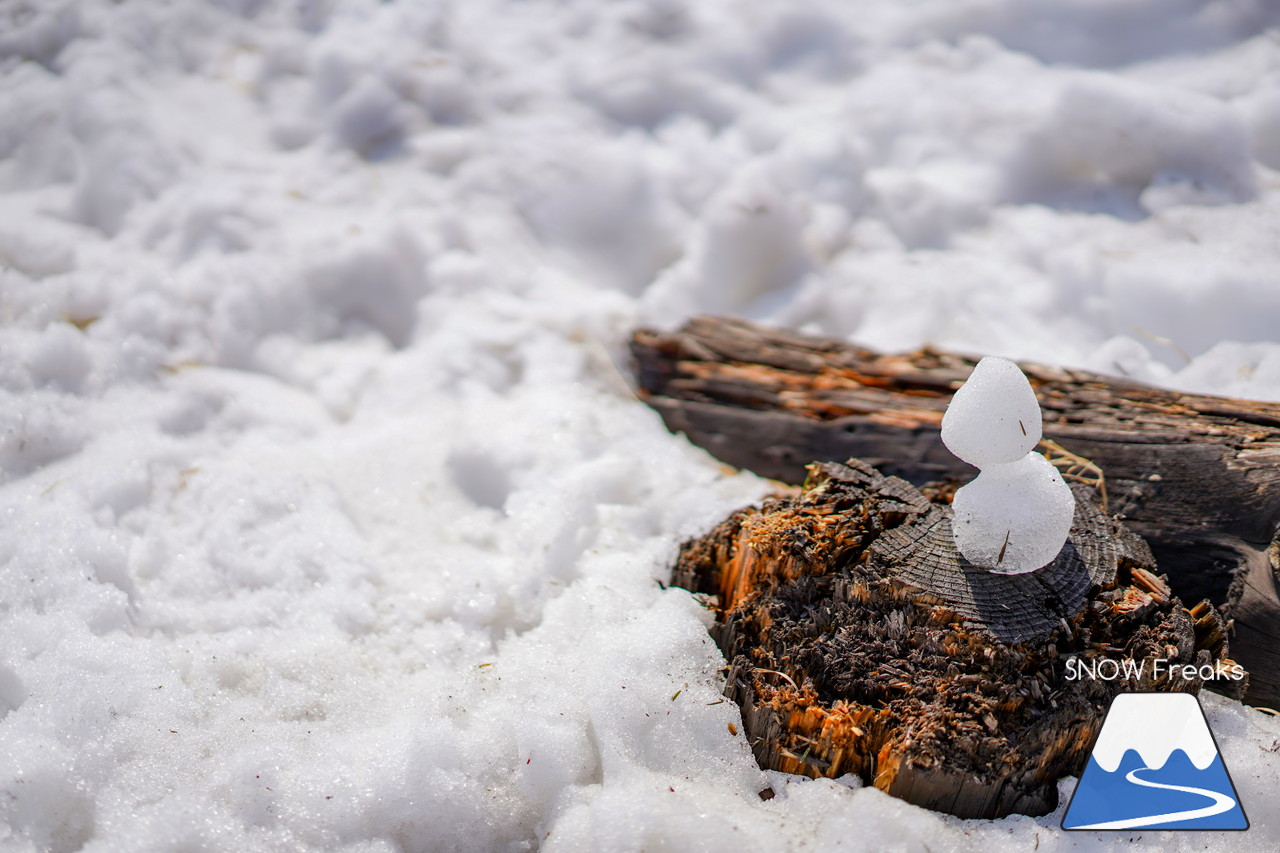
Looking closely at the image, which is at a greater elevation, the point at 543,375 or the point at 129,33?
the point at 129,33

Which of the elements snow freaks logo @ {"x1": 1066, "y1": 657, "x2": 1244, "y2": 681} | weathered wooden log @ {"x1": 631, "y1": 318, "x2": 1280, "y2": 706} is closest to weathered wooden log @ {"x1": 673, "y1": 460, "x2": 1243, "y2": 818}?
snow freaks logo @ {"x1": 1066, "y1": 657, "x2": 1244, "y2": 681}

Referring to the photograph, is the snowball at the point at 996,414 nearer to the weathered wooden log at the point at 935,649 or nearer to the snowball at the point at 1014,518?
the snowball at the point at 1014,518

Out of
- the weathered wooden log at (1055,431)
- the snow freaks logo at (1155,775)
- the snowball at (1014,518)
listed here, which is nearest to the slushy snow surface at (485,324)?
the snow freaks logo at (1155,775)

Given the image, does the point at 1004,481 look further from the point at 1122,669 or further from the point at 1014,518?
the point at 1122,669

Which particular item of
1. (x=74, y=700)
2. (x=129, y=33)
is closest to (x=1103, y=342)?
(x=74, y=700)

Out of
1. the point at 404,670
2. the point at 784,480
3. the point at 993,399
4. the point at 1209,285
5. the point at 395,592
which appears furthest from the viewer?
the point at 1209,285

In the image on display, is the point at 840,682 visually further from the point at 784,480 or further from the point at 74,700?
the point at 74,700
